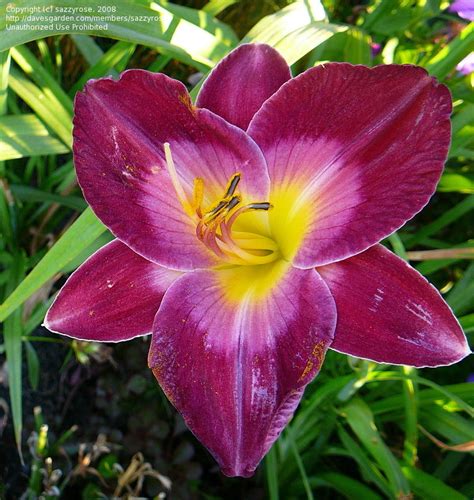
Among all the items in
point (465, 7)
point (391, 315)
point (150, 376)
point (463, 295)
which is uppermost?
point (465, 7)

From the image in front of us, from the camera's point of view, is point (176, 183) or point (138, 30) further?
point (138, 30)

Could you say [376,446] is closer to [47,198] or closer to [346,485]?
[346,485]

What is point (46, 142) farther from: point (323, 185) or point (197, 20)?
point (323, 185)

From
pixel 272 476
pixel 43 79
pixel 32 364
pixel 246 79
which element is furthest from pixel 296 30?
pixel 32 364

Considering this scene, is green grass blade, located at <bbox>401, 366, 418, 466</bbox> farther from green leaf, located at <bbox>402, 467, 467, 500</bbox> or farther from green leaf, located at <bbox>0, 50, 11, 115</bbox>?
green leaf, located at <bbox>0, 50, 11, 115</bbox>

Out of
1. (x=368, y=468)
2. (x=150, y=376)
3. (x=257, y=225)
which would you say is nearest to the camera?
(x=257, y=225)

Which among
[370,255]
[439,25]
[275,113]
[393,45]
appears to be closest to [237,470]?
[370,255]

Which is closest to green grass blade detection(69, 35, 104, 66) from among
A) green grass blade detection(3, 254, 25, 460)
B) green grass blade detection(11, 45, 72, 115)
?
green grass blade detection(11, 45, 72, 115)
